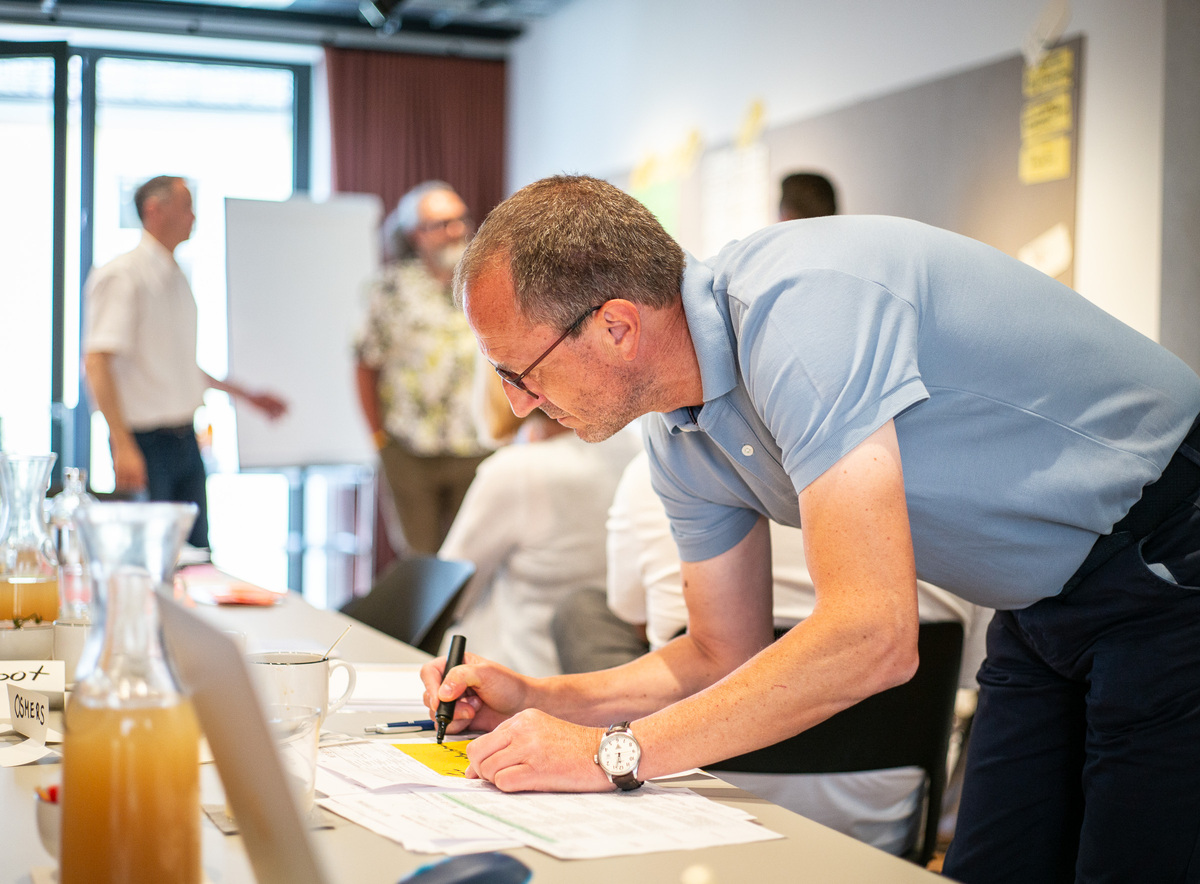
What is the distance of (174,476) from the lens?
185 inches

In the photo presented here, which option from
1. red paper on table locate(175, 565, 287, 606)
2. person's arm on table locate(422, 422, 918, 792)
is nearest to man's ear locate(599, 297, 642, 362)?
person's arm on table locate(422, 422, 918, 792)

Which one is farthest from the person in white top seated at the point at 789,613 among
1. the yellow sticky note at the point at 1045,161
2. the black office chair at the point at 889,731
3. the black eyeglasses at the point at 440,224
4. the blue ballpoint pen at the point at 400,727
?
the black eyeglasses at the point at 440,224

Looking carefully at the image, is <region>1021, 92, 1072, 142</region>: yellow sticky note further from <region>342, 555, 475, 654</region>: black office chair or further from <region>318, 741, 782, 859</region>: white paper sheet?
<region>318, 741, 782, 859</region>: white paper sheet

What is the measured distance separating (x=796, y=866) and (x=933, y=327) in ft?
1.89

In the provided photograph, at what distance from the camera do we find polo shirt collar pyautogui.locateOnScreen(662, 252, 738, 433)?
4.27 feet

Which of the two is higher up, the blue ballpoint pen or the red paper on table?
the blue ballpoint pen

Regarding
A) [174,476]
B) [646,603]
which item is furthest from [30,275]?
[646,603]

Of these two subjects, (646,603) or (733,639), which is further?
(646,603)

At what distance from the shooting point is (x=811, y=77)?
14.6 ft

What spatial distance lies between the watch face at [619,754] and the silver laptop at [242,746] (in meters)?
0.43

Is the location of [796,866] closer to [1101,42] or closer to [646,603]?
[646,603]

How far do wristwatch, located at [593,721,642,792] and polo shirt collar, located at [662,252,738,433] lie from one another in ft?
1.32

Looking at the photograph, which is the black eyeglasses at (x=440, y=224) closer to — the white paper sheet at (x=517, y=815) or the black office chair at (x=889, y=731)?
the black office chair at (x=889, y=731)

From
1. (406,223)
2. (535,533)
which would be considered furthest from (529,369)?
(406,223)
